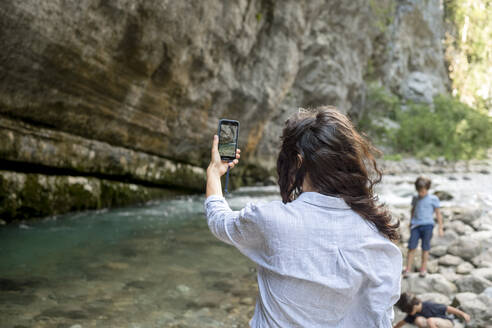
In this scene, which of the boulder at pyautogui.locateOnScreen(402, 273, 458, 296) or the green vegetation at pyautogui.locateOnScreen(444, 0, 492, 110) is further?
the green vegetation at pyautogui.locateOnScreen(444, 0, 492, 110)

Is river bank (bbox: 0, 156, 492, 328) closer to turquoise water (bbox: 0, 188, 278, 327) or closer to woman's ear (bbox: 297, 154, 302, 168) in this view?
turquoise water (bbox: 0, 188, 278, 327)

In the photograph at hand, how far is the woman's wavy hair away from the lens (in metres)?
1.27

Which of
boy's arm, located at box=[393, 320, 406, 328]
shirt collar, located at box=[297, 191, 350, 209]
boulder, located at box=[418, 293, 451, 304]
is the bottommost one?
boy's arm, located at box=[393, 320, 406, 328]

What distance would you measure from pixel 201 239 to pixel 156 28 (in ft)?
16.5

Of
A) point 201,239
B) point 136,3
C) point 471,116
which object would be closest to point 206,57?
point 136,3

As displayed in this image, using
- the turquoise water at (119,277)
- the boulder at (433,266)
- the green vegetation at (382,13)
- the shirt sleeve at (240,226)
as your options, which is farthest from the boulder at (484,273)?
the green vegetation at (382,13)

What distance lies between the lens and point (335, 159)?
1267 mm

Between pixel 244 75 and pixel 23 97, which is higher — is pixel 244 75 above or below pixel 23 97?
above

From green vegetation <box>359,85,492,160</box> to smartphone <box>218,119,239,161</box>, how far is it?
30261 mm

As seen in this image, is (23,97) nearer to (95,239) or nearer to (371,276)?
(95,239)

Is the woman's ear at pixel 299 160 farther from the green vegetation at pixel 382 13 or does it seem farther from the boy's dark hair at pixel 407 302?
the green vegetation at pixel 382 13

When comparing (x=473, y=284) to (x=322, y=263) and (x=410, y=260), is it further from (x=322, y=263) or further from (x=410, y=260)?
(x=322, y=263)

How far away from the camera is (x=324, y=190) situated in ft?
4.17

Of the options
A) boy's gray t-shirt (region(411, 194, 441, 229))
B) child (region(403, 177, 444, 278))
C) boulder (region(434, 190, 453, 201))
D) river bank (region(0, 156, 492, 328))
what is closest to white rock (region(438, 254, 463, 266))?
river bank (region(0, 156, 492, 328))
